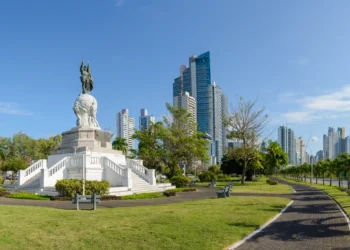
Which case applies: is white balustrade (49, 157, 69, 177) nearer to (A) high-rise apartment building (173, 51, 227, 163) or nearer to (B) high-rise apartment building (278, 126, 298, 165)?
(A) high-rise apartment building (173, 51, 227, 163)

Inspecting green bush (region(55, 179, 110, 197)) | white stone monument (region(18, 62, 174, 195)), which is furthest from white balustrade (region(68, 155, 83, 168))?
green bush (region(55, 179, 110, 197))

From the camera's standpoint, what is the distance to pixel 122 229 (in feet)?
31.9

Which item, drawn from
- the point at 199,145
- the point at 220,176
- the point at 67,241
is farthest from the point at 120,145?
the point at 67,241

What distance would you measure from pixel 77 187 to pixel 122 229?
12170 mm

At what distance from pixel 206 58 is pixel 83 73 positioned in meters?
131

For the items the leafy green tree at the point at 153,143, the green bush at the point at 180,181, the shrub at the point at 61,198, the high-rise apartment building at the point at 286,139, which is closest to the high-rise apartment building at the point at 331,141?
the high-rise apartment building at the point at 286,139

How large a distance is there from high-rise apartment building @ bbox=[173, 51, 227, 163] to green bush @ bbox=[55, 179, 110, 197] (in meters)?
126

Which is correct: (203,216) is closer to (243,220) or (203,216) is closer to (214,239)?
(243,220)

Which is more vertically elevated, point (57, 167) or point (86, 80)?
point (86, 80)

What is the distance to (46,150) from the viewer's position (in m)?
62.7

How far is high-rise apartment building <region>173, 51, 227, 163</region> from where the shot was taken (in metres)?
153

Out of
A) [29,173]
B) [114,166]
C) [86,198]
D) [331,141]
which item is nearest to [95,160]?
[114,166]

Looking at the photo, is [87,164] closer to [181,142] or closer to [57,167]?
[57,167]

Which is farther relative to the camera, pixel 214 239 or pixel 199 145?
pixel 199 145
